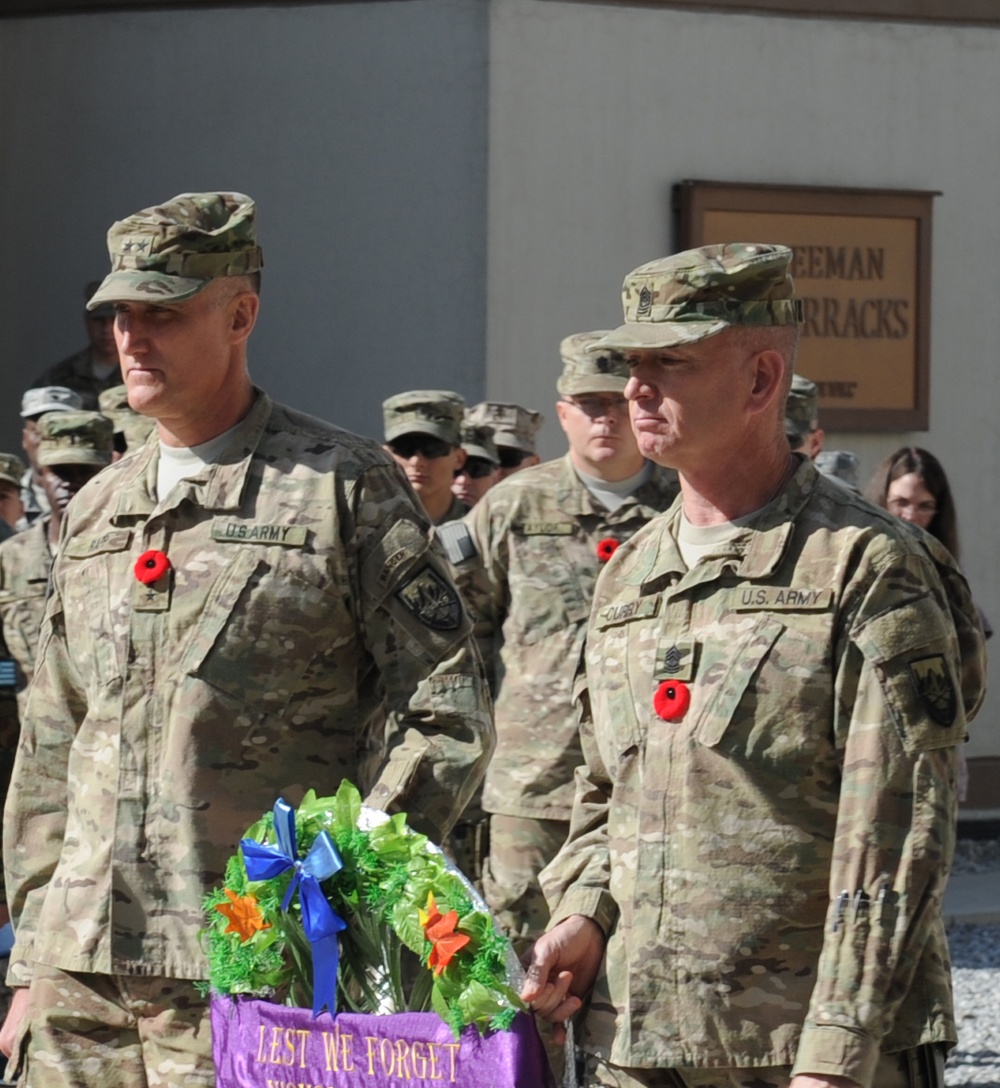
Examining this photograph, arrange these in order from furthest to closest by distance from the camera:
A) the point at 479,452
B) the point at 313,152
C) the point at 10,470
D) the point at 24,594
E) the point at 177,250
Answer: the point at 313,152 < the point at 479,452 < the point at 10,470 < the point at 24,594 < the point at 177,250

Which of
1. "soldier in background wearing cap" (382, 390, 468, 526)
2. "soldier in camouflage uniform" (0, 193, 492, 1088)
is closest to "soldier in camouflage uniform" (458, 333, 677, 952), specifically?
"soldier in background wearing cap" (382, 390, 468, 526)

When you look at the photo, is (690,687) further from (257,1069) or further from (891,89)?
(891,89)

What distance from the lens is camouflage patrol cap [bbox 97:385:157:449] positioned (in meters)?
7.80

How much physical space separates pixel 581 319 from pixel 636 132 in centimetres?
99

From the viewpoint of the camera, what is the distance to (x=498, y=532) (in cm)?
766

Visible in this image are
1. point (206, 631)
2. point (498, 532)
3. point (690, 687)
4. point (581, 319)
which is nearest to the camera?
point (690, 687)

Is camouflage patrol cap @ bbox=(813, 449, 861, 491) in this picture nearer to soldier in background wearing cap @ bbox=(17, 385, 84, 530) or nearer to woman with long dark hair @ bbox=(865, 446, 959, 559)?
woman with long dark hair @ bbox=(865, 446, 959, 559)

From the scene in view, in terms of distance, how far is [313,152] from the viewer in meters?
11.4

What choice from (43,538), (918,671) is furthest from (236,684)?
(43,538)

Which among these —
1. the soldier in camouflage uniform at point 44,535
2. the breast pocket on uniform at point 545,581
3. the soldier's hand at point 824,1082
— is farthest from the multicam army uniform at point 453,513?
the soldier's hand at point 824,1082

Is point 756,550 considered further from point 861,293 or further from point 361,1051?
point 861,293

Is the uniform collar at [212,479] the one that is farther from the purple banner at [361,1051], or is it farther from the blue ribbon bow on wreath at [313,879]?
the purple banner at [361,1051]

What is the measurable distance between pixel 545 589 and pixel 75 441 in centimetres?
166

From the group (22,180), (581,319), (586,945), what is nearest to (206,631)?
(586,945)
